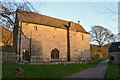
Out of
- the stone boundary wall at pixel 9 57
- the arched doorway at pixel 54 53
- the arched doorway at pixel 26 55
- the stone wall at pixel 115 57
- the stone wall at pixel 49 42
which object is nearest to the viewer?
the stone boundary wall at pixel 9 57

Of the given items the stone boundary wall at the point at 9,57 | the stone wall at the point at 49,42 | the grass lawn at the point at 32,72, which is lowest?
the grass lawn at the point at 32,72

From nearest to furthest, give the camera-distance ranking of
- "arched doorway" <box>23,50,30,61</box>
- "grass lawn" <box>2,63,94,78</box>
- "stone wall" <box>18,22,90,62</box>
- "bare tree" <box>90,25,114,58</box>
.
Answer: "grass lawn" <box>2,63,94,78</box> < "arched doorway" <box>23,50,30,61</box> < "stone wall" <box>18,22,90,62</box> < "bare tree" <box>90,25,114,58</box>

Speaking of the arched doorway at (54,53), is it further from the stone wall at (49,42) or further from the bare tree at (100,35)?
the bare tree at (100,35)

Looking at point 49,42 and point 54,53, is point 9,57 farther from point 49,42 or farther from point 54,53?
point 54,53

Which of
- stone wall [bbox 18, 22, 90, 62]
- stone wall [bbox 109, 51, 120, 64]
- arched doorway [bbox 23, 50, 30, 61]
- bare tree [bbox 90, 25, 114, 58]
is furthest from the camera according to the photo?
bare tree [bbox 90, 25, 114, 58]

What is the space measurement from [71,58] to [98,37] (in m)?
24.2

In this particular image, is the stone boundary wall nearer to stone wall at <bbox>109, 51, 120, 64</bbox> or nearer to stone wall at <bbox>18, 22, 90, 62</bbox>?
stone wall at <bbox>18, 22, 90, 62</bbox>

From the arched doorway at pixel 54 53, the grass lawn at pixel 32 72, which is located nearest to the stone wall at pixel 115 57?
the arched doorway at pixel 54 53

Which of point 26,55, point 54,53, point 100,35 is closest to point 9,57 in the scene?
point 26,55

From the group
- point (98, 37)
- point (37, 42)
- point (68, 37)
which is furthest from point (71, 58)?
point (98, 37)

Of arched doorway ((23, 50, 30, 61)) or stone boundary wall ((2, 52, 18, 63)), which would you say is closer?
stone boundary wall ((2, 52, 18, 63))

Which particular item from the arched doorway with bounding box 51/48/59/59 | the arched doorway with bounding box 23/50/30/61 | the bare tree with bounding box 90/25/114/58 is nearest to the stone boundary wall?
the arched doorway with bounding box 23/50/30/61

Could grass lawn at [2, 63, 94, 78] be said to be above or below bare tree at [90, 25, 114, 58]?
below

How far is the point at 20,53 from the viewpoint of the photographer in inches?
1630
